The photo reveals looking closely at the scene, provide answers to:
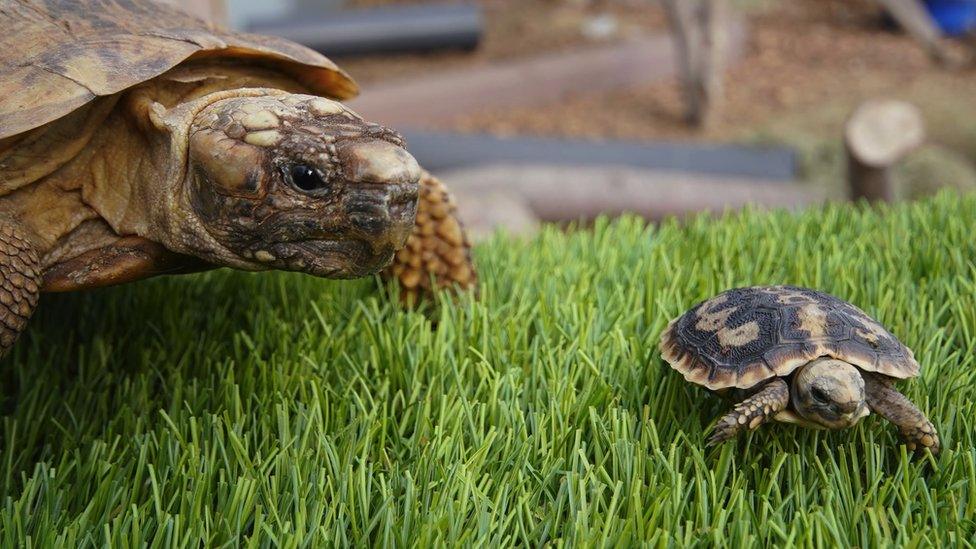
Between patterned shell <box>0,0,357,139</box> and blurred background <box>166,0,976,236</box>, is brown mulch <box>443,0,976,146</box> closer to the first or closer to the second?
blurred background <box>166,0,976,236</box>

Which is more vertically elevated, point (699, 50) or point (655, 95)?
point (699, 50)

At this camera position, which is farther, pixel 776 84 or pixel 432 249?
pixel 776 84

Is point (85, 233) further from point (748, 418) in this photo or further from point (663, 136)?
point (663, 136)

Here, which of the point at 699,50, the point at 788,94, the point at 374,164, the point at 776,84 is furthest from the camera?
the point at 776,84

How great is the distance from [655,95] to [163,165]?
5.97 meters

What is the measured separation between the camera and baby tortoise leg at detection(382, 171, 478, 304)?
2.30 meters

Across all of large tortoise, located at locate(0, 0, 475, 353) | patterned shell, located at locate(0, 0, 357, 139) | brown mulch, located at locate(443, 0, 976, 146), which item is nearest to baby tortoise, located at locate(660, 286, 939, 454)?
large tortoise, located at locate(0, 0, 475, 353)

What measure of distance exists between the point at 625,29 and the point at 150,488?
7.36 metres

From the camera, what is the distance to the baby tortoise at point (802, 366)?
5.11 feet

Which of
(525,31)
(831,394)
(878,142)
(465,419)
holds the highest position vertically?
(525,31)

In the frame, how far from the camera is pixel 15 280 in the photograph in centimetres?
160

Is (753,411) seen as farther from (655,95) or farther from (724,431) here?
(655,95)

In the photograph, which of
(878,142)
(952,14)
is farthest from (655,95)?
(952,14)

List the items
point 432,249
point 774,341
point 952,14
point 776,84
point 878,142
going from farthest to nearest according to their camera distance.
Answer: point 952,14 → point 776,84 → point 878,142 → point 432,249 → point 774,341
